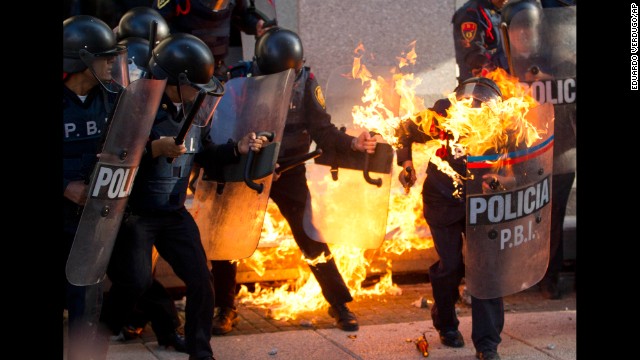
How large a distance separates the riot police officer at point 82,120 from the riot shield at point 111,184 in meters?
0.11

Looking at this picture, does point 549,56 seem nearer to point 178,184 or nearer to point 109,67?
point 178,184

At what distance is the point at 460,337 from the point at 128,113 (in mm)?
2287

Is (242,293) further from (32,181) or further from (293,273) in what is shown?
(32,181)

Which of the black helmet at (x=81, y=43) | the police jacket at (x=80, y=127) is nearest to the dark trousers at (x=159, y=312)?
the police jacket at (x=80, y=127)

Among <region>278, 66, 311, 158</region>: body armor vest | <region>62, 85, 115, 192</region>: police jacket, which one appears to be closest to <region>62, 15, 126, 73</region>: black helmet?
<region>62, 85, 115, 192</region>: police jacket

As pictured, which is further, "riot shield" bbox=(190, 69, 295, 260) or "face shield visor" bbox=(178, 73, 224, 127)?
"riot shield" bbox=(190, 69, 295, 260)

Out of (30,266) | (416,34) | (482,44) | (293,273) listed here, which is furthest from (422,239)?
(30,266)

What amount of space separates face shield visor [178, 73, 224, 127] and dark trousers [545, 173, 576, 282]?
2.74m

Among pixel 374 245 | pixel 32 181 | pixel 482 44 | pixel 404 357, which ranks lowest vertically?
pixel 404 357

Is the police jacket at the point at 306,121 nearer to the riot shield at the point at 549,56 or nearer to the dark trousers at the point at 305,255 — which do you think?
the dark trousers at the point at 305,255

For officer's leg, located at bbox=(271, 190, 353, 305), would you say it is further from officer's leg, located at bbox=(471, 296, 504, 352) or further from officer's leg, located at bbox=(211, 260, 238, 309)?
officer's leg, located at bbox=(471, 296, 504, 352)

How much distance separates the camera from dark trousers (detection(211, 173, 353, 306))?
5.64m

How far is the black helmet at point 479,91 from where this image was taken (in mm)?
4922

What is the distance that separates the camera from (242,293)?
6367mm
